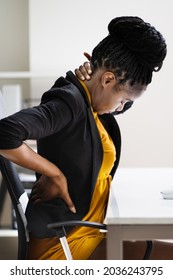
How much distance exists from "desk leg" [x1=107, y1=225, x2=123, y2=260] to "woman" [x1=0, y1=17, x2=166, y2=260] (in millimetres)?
183

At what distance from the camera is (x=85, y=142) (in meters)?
1.29

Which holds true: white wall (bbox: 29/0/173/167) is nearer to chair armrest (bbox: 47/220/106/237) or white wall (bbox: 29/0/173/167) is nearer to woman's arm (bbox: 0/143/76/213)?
woman's arm (bbox: 0/143/76/213)

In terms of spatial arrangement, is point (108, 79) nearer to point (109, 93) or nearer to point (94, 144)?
point (109, 93)

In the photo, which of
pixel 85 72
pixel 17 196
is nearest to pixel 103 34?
pixel 85 72

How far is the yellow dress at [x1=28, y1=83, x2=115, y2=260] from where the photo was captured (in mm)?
1320

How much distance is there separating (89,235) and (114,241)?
0.22m

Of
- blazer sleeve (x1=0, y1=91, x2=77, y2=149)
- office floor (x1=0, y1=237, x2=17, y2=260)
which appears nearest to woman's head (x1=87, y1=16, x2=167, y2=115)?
blazer sleeve (x1=0, y1=91, x2=77, y2=149)

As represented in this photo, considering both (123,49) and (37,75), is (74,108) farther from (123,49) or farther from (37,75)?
(37,75)

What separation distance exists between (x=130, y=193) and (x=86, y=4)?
168cm

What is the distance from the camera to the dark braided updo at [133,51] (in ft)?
4.11

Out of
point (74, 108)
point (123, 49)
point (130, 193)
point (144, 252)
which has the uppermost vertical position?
point (123, 49)

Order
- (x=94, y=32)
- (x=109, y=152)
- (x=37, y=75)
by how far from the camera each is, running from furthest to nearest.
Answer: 1. (x=37, y=75)
2. (x=94, y=32)
3. (x=109, y=152)
